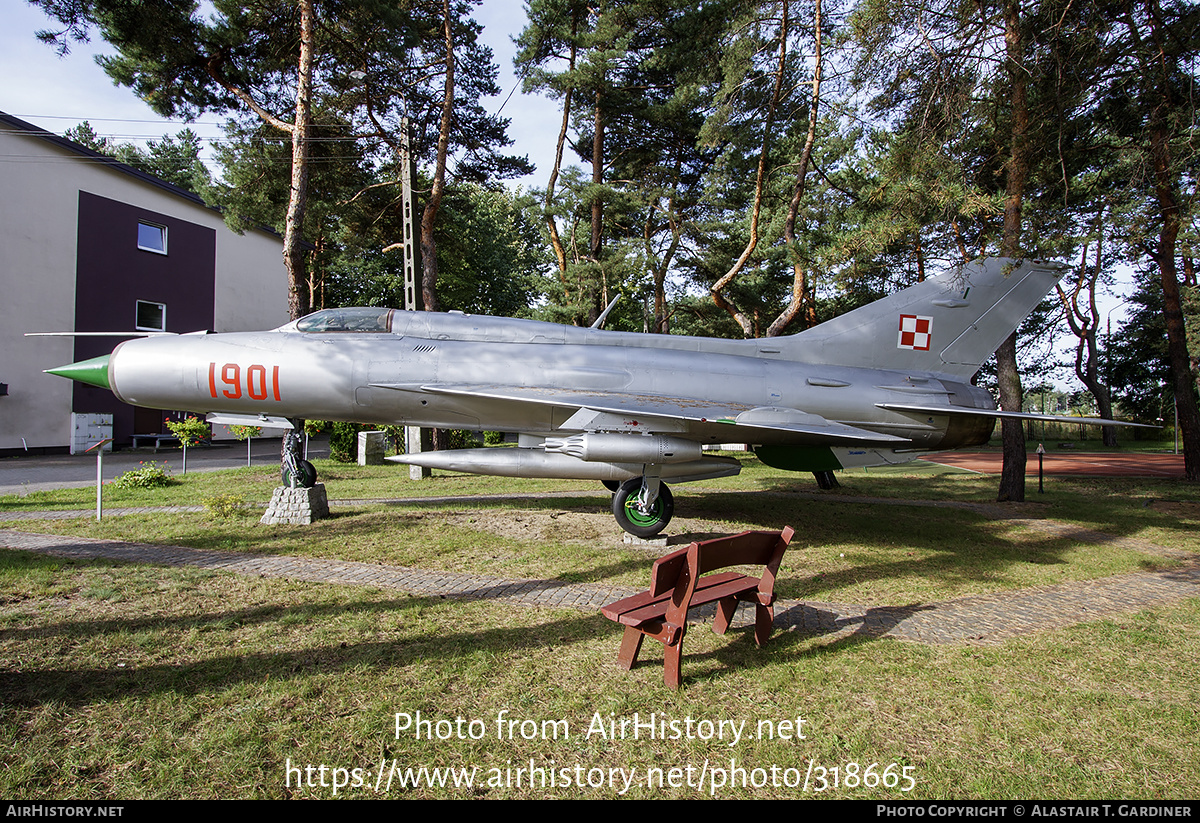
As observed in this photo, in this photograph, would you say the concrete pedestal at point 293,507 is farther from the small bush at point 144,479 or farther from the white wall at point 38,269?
the white wall at point 38,269

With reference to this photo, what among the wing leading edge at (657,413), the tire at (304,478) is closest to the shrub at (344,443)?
the tire at (304,478)

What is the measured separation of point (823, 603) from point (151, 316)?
28.3 meters

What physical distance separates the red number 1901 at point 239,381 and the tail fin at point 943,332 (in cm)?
754

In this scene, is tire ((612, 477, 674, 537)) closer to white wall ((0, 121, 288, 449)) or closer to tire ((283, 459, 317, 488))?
tire ((283, 459, 317, 488))

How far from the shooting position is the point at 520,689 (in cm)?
366

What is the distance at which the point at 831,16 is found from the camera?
13.9 meters

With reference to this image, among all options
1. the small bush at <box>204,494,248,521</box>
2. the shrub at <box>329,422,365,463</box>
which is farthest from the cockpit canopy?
the shrub at <box>329,422,365,463</box>

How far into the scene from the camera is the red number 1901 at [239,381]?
308 inches

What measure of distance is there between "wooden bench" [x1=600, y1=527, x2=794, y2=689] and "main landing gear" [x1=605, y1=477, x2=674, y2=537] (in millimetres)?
3145

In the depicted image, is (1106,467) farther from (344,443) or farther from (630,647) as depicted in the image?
(344,443)

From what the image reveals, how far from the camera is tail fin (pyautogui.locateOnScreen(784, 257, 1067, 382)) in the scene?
8.78m

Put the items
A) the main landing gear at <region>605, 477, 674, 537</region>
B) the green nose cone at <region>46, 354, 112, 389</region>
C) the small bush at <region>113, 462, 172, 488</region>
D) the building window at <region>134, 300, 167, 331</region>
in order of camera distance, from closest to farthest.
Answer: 1. the main landing gear at <region>605, 477, 674, 537</region>
2. the green nose cone at <region>46, 354, 112, 389</region>
3. the small bush at <region>113, 462, 172, 488</region>
4. the building window at <region>134, 300, 167, 331</region>
